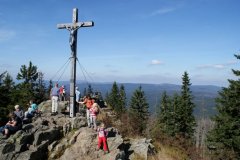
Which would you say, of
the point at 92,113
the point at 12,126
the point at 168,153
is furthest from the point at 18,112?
the point at 168,153

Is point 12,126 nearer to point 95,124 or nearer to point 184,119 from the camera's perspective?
point 95,124

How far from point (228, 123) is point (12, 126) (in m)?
19.0

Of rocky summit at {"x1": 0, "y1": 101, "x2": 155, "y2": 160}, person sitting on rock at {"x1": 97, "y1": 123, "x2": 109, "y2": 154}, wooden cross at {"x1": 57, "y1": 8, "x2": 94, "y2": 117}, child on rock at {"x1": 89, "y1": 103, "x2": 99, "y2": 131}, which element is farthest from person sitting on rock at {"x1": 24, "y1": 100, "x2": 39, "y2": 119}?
person sitting on rock at {"x1": 97, "y1": 123, "x2": 109, "y2": 154}

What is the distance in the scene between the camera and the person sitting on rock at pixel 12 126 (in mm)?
13539

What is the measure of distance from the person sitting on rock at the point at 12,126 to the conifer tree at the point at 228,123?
1664 cm

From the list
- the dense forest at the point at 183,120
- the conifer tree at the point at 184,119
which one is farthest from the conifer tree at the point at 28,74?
the conifer tree at the point at 184,119

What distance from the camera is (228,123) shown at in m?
26.5

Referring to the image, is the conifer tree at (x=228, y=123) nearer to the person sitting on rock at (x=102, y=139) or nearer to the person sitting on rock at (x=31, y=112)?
the person sitting on rock at (x=102, y=139)

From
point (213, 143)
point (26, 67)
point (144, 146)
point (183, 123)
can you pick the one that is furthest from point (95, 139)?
point (26, 67)

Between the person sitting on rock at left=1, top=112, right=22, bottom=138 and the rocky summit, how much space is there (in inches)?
10.6

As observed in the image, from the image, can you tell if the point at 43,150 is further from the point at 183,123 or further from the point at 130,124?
the point at 183,123

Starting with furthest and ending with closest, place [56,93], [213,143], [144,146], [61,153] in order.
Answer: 1. [213,143]
2. [56,93]
3. [144,146]
4. [61,153]

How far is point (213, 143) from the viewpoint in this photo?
90.8 ft

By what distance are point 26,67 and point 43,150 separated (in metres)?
37.6
